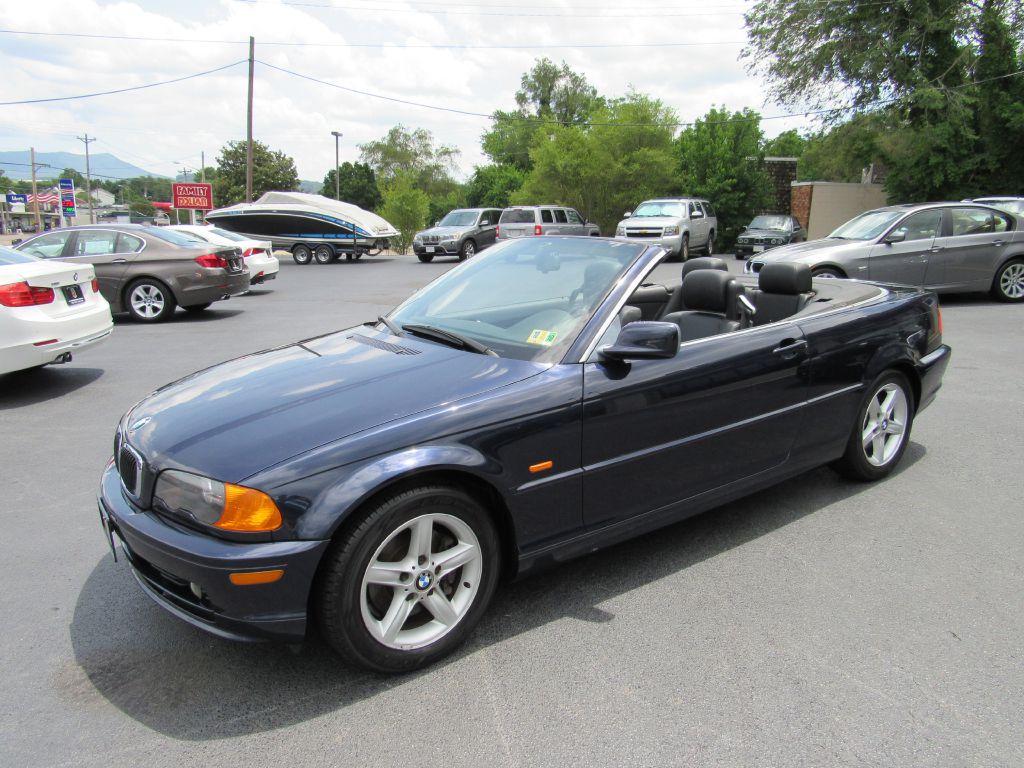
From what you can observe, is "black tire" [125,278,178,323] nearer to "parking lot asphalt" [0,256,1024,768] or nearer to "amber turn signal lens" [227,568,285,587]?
"parking lot asphalt" [0,256,1024,768]

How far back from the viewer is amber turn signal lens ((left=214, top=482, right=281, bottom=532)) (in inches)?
97.7

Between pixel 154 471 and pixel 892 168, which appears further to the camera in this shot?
pixel 892 168

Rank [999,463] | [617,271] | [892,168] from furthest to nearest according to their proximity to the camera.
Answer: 1. [892,168]
2. [999,463]
3. [617,271]

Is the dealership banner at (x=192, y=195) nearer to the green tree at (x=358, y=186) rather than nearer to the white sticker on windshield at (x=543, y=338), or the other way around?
the white sticker on windshield at (x=543, y=338)

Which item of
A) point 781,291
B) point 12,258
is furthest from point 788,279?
point 12,258

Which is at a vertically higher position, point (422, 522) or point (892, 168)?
point (892, 168)

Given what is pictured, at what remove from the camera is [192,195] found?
37562mm

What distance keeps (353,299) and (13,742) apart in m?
13.1

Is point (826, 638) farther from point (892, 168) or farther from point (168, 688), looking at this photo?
point (892, 168)

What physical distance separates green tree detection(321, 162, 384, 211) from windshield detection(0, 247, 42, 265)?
2849 inches

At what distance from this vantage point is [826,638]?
301 centimetres

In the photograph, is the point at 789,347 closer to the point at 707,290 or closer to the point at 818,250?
the point at 707,290

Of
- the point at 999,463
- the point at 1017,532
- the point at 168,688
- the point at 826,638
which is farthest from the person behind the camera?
the point at 999,463

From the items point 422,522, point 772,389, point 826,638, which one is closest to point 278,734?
point 422,522
